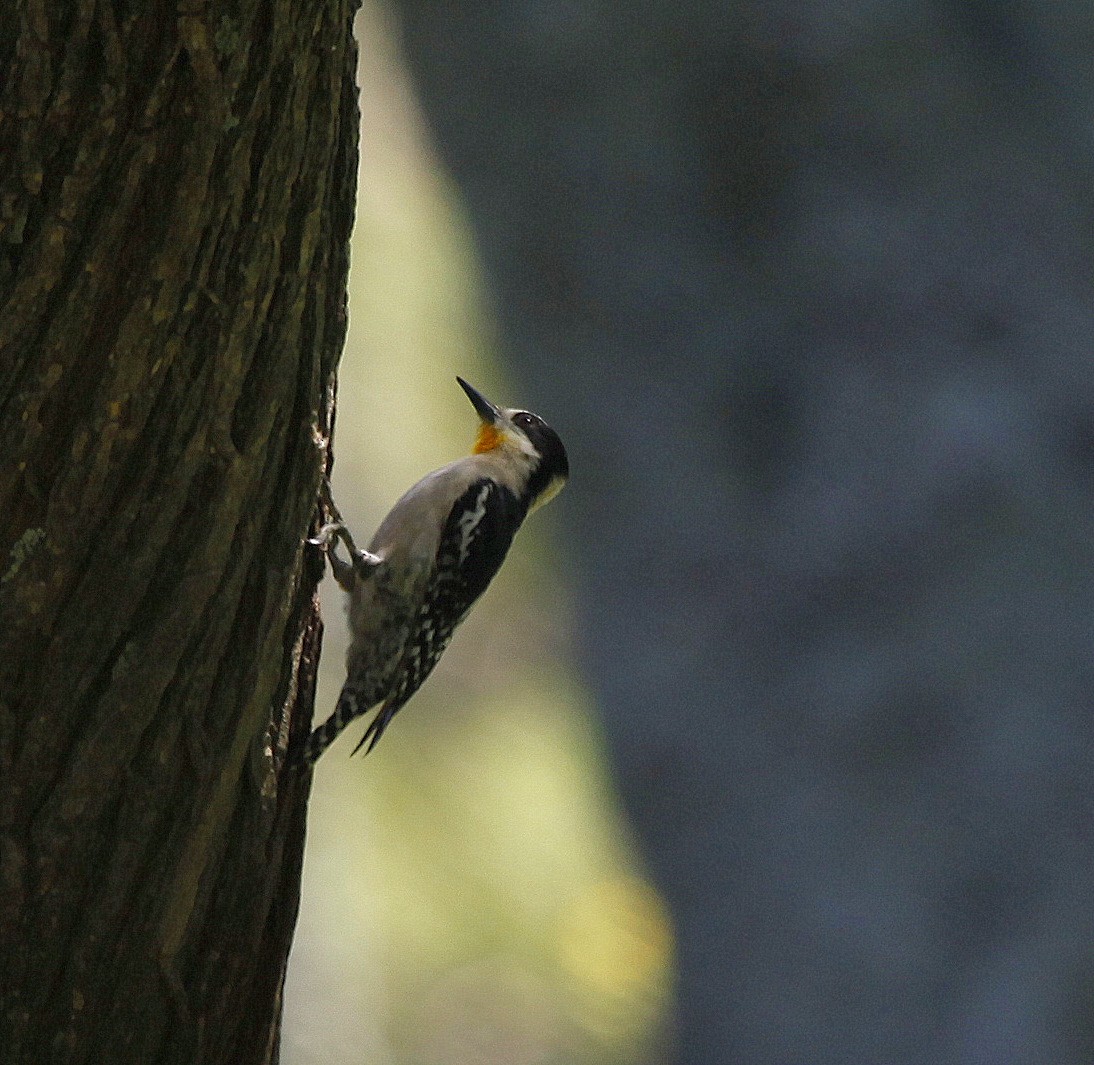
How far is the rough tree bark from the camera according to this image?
2.42 m

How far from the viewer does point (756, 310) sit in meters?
9.80

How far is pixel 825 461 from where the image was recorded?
9.16m

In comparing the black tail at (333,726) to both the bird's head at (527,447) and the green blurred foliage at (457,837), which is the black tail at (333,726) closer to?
the bird's head at (527,447)

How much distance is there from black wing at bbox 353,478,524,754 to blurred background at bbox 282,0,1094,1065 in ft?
7.86

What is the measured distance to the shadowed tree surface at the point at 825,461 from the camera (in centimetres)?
773

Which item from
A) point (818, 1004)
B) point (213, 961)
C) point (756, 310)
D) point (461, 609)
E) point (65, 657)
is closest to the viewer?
point (65, 657)

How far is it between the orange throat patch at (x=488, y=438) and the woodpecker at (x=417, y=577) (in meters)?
0.41

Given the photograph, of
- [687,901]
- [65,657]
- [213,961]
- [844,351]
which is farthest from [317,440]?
[844,351]

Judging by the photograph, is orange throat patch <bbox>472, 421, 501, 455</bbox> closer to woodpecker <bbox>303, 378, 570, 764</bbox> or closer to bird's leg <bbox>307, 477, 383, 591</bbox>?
woodpecker <bbox>303, 378, 570, 764</bbox>

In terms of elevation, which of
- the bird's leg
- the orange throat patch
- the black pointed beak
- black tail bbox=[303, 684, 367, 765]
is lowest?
black tail bbox=[303, 684, 367, 765]

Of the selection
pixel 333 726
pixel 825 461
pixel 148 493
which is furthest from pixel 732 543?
pixel 148 493

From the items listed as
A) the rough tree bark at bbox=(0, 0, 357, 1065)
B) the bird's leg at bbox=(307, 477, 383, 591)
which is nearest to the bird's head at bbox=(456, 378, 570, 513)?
the bird's leg at bbox=(307, 477, 383, 591)

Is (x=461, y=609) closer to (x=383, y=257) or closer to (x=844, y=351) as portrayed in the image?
(x=383, y=257)

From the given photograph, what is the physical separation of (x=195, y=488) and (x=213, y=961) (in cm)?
76
